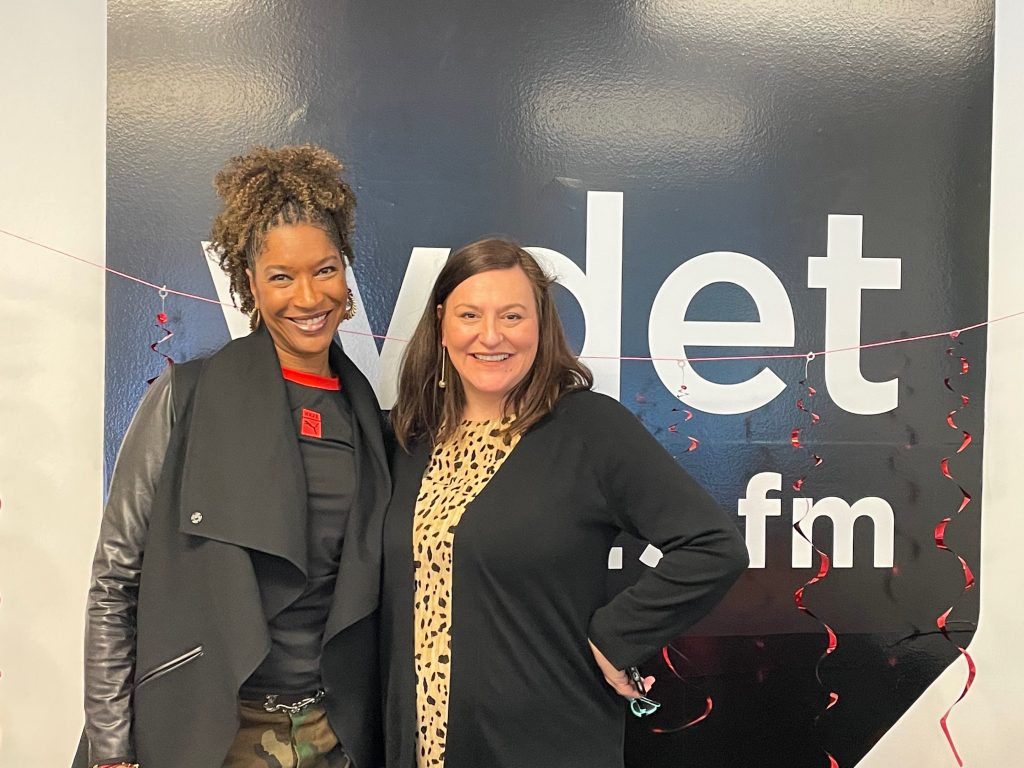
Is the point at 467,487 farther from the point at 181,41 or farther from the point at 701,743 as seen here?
the point at 181,41

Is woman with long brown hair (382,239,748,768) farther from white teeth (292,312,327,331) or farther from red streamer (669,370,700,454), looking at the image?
red streamer (669,370,700,454)

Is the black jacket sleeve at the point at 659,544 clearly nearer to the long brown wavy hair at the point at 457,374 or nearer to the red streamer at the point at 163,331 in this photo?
the long brown wavy hair at the point at 457,374

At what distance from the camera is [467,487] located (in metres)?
1.68

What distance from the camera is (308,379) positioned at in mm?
1736

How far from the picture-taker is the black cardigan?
1.60 meters

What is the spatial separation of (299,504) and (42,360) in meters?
1.05

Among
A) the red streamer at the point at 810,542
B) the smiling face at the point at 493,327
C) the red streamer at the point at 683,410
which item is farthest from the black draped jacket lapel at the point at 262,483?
the red streamer at the point at 810,542

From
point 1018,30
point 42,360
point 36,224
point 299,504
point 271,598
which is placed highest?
point 1018,30

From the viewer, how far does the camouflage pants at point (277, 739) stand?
156 cm

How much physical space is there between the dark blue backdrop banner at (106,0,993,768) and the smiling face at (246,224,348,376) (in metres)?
0.58

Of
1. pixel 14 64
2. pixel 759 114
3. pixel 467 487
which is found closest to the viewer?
pixel 467 487

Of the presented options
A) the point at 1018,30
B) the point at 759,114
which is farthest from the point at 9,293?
the point at 1018,30

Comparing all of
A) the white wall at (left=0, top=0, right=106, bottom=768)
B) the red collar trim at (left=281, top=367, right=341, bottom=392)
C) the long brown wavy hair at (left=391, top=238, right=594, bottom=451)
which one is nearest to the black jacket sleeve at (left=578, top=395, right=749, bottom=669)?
the long brown wavy hair at (left=391, top=238, right=594, bottom=451)

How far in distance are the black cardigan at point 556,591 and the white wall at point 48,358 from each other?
102 centimetres
